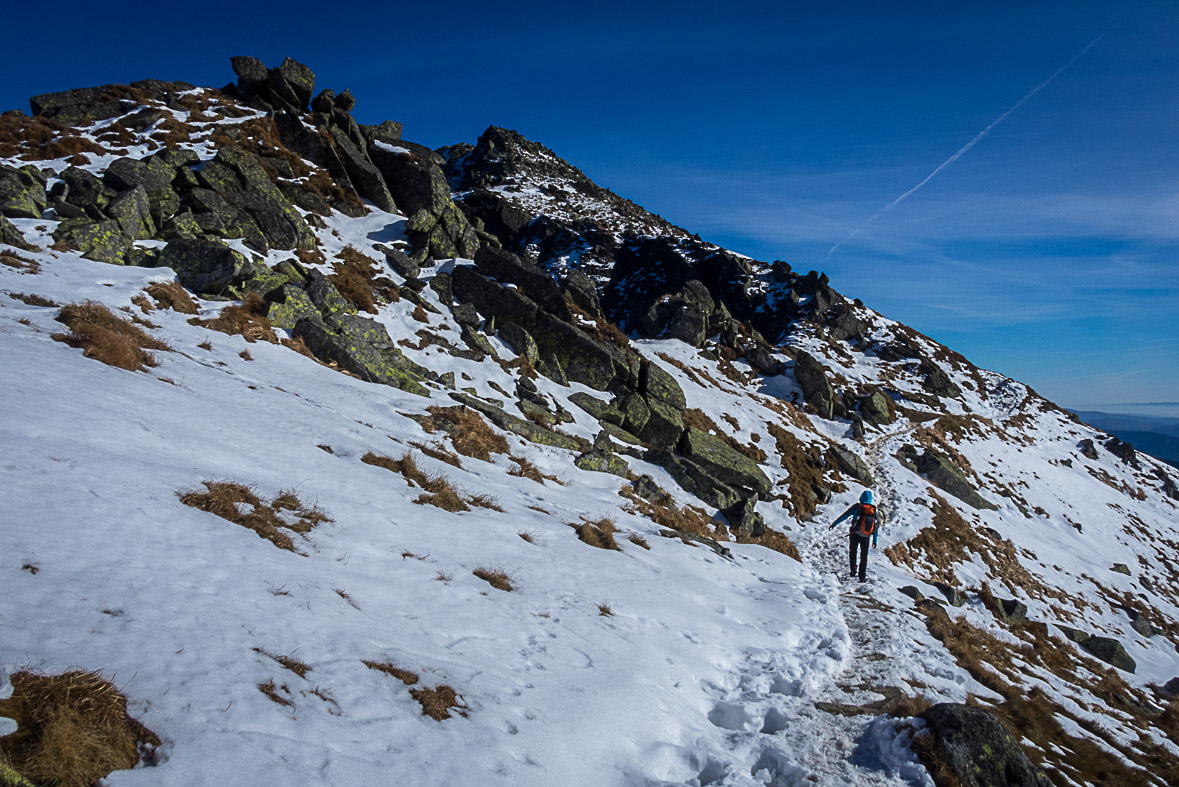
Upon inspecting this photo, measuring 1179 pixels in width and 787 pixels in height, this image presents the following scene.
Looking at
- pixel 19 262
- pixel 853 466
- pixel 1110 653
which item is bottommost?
pixel 1110 653

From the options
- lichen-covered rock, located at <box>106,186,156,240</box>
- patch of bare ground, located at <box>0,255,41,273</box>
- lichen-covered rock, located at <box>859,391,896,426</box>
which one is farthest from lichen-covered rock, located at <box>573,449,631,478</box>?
lichen-covered rock, located at <box>859,391,896,426</box>

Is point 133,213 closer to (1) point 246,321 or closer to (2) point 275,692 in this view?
(1) point 246,321

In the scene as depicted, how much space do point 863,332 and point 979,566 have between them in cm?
5254

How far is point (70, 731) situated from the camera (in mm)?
3412

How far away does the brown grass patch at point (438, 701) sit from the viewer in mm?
5445

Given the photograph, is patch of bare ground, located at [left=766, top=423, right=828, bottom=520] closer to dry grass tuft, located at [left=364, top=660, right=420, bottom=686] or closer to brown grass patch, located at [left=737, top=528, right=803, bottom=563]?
brown grass patch, located at [left=737, top=528, right=803, bottom=563]

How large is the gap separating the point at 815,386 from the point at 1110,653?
90.7ft

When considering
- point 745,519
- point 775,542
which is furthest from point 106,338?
point 775,542

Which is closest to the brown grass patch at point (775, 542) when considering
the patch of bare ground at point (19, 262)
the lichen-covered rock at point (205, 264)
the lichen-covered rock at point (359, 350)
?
the lichen-covered rock at point (359, 350)

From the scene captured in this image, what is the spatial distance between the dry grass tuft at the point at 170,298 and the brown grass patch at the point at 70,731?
57.4ft

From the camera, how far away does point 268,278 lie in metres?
21.0

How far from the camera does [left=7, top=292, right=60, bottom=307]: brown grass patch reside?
13808mm

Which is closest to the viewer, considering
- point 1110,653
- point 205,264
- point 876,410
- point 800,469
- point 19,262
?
point 19,262

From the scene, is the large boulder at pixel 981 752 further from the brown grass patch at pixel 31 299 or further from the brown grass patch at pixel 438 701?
the brown grass patch at pixel 31 299
